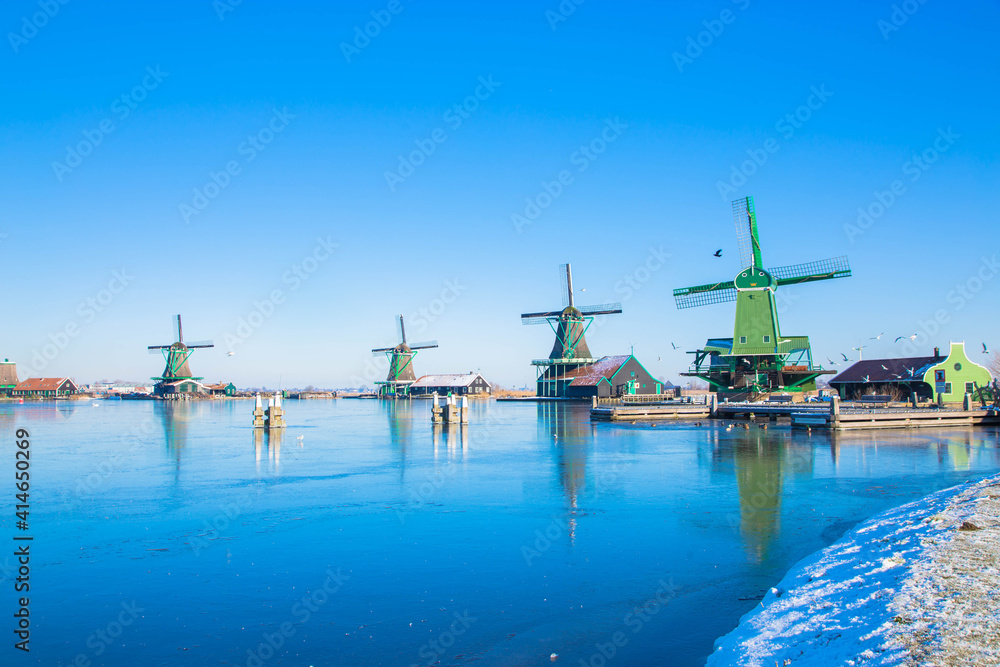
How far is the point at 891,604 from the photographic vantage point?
5.71 metres

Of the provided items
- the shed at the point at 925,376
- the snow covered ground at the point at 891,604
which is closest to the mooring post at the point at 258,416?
the snow covered ground at the point at 891,604

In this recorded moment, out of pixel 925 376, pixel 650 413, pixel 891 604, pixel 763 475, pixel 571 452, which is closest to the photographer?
pixel 891 604

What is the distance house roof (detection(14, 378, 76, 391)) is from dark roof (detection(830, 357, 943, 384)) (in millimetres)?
112449

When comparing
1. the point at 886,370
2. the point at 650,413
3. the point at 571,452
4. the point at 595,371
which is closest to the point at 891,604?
the point at 571,452

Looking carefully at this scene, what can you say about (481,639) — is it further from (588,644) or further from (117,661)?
(117,661)

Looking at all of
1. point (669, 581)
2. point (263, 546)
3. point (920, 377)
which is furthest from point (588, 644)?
point (920, 377)

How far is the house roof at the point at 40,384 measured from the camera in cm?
10700

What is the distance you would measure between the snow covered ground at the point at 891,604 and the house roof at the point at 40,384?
12457cm

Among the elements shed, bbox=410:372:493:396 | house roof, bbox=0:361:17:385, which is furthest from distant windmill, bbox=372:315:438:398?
house roof, bbox=0:361:17:385

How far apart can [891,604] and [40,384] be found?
127990mm

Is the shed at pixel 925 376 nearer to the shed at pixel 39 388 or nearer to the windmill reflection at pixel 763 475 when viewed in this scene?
the windmill reflection at pixel 763 475

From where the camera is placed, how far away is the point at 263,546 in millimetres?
10711

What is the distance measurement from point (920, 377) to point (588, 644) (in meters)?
43.7

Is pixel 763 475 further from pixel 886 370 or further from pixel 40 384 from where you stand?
pixel 40 384
